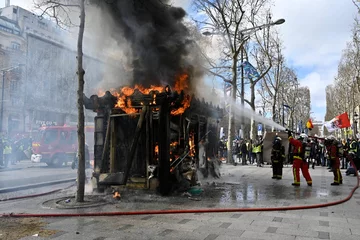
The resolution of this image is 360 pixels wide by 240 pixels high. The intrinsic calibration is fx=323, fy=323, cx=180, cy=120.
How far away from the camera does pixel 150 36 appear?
9969 mm

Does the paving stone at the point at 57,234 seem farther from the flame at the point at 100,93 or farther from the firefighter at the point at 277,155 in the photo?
the firefighter at the point at 277,155

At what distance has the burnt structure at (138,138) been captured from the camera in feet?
28.6

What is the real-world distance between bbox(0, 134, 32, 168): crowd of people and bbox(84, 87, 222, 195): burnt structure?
10.7 metres

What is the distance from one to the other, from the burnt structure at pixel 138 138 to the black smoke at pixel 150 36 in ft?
4.26

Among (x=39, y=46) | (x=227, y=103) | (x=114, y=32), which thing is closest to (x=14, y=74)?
(x=39, y=46)

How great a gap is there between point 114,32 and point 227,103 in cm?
1465

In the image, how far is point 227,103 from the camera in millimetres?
23688

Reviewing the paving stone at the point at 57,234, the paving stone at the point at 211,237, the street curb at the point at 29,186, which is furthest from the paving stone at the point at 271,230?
the street curb at the point at 29,186

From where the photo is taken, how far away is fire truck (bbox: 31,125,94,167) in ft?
61.9

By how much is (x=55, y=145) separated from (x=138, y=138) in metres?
12.1

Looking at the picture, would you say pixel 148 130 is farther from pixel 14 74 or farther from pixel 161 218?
pixel 14 74

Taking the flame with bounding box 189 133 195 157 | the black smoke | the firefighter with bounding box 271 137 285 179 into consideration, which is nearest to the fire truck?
the flame with bounding box 189 133 195 157

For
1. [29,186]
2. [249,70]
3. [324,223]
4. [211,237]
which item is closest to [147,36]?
[29,186]

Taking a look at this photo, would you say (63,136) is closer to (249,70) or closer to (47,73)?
(47,73)
